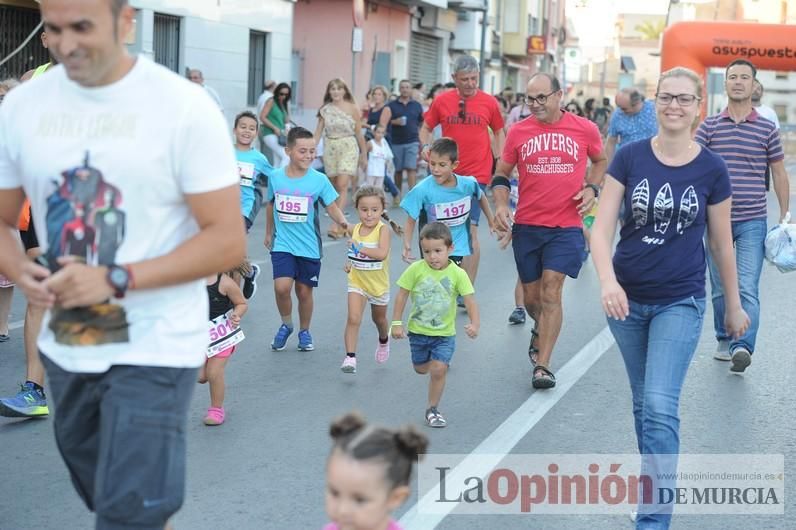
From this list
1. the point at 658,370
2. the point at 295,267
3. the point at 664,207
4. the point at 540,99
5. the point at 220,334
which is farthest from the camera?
the point at 295,267

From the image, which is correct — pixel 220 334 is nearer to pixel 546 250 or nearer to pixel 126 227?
pixel 546 250

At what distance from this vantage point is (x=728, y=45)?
88.3 feet

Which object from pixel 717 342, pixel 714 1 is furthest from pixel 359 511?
pixel 714 1

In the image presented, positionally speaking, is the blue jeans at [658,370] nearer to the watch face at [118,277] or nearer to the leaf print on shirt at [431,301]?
the leaf print on shirt at [431,301]

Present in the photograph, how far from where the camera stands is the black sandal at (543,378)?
7.96 m

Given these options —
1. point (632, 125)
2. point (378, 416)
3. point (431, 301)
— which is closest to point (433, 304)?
point (431, 301)

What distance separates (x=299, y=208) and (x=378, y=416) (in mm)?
2289

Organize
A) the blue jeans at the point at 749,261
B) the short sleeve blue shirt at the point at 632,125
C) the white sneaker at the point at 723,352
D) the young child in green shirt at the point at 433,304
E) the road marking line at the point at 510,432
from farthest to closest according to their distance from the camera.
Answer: the short sleeve blue shirt at the point at 632,125 < the white sneaker at the point at 723,352 < the blue jeans at the point at 749,261 < the young child in green shirt at the point at 433,304 < the road marking line at the point at 510,432

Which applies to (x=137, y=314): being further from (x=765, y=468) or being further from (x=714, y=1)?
(x=714, y=1)

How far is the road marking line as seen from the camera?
5.40m

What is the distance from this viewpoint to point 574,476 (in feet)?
20.1

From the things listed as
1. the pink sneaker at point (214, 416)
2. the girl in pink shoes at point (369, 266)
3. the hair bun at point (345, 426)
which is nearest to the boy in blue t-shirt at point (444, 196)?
the girl in pink shoes at point (369, 266)

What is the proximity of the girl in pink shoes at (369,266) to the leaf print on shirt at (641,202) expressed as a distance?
331 centimetres

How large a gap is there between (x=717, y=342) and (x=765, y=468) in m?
3.38
